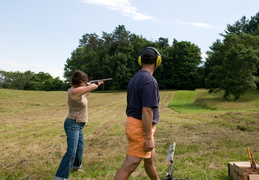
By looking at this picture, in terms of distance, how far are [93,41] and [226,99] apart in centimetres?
4857

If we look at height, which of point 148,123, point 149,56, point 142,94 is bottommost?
point 148,123

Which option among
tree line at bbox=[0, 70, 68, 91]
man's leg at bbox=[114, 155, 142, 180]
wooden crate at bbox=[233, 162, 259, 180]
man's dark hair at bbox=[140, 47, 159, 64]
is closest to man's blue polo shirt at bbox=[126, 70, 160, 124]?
man's dark hair at bbox=[140, 47, 159, 64]

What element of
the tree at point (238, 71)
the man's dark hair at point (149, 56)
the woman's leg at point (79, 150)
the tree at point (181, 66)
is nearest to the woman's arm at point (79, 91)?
the woman's leg at point (79, 150)

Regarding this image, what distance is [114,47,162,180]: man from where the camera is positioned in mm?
2729

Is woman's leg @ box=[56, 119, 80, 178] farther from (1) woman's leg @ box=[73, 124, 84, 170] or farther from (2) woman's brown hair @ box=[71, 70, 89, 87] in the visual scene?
(2) woman's brown hair @ box=[71, 70, 89, 87]

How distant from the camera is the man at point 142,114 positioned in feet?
8.95

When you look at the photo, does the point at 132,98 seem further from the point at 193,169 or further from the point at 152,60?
the point at 193,169

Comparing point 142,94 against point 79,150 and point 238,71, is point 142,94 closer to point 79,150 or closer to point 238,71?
point 79,150

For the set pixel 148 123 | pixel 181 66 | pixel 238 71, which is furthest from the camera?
pixel 181 66

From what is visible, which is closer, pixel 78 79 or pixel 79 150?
pixel 78 79

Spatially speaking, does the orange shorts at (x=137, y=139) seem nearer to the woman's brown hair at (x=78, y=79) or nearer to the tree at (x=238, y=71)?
the woman's brown hair at (x=78, y=79)

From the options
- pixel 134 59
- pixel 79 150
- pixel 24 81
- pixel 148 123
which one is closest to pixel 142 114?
pixel 148 123

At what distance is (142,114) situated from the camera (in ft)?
9.02

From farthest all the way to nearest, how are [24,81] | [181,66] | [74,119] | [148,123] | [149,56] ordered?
1. [24,81]
2. [181,66]
3. [74,119]
4. [149,56]
5. [148,123]
